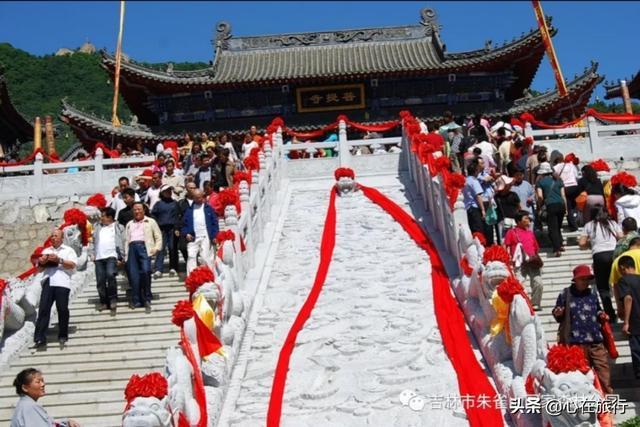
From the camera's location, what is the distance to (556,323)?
8.17 meters

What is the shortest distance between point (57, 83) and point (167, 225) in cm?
3765

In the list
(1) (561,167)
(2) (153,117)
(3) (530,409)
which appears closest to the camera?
(3) (530,409)

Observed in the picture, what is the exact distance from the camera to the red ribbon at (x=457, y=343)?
21.6 feet

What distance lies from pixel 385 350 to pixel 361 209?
497 centimetres

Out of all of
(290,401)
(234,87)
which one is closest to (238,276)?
(290,401)

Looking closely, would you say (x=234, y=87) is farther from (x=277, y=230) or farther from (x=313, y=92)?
(x=277, y=230)

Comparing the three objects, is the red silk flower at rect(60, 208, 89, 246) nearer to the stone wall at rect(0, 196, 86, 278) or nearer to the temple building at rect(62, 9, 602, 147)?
the stone wall at rect(0, 196, 86, 278)

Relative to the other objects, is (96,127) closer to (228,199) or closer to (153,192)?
(153,192)

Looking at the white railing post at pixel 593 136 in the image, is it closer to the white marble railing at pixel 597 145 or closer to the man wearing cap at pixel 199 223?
the white marble railing at pixel 597 145

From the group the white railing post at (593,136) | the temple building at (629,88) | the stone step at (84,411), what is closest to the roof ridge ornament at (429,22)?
the temple building at (629,88)

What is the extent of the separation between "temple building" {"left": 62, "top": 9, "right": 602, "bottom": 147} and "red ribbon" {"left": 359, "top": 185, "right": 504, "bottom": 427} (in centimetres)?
1322

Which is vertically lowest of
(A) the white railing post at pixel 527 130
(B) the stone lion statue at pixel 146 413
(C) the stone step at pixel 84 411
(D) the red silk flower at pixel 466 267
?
(C) the stone step at pixel 84 411

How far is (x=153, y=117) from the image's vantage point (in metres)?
25.2

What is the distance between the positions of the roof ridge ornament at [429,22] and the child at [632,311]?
66.5 feet
